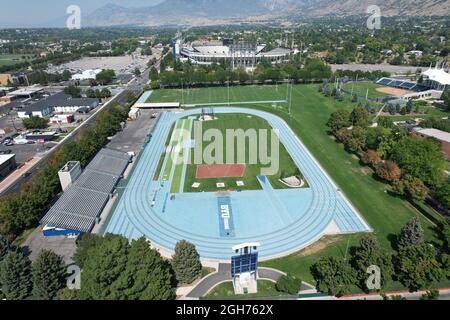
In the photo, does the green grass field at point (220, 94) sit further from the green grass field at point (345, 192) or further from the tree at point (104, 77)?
the tree at point (104, 77)

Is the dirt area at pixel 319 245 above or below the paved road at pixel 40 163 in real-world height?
below

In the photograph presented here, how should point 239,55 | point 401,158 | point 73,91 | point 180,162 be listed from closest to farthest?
point 401,158 < point 180,162 < point 73,91 < point 239,55

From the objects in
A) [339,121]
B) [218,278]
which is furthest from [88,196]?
[339,121]

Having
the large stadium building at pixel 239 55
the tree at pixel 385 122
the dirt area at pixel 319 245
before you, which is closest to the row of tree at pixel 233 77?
the large stadium building at pixel 239 55

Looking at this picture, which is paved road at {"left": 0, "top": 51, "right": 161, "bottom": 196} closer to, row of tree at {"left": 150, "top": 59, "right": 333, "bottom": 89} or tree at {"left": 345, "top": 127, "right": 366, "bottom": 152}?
row of tree at {"left": 150, "top": 59, "right": 333, "bottom": 89}

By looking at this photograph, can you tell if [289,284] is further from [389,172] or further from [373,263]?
[389,172]

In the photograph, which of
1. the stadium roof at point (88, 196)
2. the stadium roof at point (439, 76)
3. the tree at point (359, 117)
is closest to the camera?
the stadium roof at point (88, 196)

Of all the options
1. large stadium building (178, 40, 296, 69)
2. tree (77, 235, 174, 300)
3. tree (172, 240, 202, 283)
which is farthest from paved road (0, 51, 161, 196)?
tree (172, 240, 202, 283)

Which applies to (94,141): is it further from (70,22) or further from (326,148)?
(326,148)
